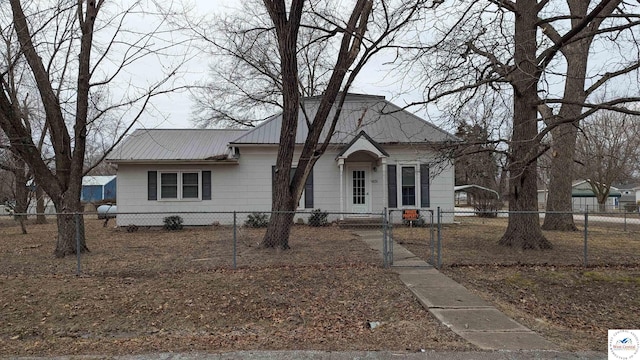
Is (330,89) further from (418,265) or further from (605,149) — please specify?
(605,149)

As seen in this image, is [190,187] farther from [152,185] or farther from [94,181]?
[94,181]

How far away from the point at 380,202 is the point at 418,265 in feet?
28.8

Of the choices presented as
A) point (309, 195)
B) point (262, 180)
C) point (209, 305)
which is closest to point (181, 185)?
point (262, 180)

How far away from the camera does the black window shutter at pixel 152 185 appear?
1716 centimetres

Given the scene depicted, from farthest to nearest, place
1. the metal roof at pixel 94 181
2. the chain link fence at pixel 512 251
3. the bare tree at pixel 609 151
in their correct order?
the metal roof at pixel 94 181 < the bare tree at pixel 609 151 < the chain link fence at pixel 512 251

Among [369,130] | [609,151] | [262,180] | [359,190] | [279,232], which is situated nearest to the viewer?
[279,232]

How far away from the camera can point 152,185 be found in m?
17.2

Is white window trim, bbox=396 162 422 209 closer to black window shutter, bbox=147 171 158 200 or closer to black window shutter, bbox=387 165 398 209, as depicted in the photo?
black window shutter, bbox=387 165 398 209

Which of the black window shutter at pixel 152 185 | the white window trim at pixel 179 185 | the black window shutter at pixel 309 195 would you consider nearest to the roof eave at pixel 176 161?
the white window trim at pixel 179 185

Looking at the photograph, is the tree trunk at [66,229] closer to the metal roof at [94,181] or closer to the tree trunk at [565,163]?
the tree trunk at [565,163]

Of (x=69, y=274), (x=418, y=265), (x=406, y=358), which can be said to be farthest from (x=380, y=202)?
(x=406, y=358)

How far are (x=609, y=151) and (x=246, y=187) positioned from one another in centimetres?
3672

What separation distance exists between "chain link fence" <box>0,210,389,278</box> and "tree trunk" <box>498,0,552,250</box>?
11.7ft

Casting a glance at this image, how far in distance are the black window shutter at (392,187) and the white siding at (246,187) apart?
0.91 ft
